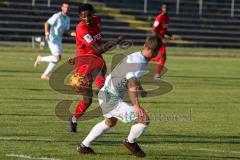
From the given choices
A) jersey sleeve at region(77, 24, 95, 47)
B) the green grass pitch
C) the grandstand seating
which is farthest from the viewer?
the grandstand seating

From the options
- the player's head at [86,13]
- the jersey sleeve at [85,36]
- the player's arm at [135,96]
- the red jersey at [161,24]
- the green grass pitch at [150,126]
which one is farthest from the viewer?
the red jersey at [161,24]

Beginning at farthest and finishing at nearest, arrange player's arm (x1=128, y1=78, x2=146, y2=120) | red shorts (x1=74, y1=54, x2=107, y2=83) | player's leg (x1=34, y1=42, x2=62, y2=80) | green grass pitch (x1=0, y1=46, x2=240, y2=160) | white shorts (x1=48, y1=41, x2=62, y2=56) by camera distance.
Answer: white shorts (x1=48, y1=41, x2=62, y2=56) → player's leg (x1=34, y1=42, x2=62, y2=80) → red shorts (x1=74, y1=54, x2=107, y2=83) → green grass pitch (x1=0, y1=46, x2=240, y2=160) → player's arm (x1=128, y1=78, x2=146, y2=120)

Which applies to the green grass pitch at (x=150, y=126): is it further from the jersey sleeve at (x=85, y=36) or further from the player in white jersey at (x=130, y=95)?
the jersey sleeve at (x=85, y=36)

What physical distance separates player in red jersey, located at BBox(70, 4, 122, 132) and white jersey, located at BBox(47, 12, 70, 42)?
31.6 feet

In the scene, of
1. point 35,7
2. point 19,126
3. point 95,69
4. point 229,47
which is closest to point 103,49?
point 95,69

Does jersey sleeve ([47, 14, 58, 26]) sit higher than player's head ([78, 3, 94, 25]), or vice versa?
player's head ([78, 3, 94, 25])

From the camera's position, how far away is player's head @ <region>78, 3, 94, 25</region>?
40.1 feet

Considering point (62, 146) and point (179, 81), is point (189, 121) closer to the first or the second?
point (62, 146)

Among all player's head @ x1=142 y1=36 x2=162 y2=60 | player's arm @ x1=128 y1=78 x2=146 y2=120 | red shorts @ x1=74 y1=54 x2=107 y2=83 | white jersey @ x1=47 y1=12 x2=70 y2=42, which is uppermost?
player's head @ x1=142 y1=36 x2=162 y2=60

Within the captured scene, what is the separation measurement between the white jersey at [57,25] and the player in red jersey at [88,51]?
31.6ft

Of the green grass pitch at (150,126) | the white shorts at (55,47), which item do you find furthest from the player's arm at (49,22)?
the green grass pitch at (150,126)

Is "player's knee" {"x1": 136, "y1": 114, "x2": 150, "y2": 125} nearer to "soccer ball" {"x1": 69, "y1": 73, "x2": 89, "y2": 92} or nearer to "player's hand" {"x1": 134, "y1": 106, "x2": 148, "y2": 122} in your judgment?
"player's hand" {"x1": 134, "y1": 106, "x2": 148, "y2": 122}

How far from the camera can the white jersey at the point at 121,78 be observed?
946cm

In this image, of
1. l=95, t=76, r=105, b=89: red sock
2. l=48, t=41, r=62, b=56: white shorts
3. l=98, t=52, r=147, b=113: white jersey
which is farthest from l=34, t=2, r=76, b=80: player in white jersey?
l=98, t=52, r=147, b=113: white jersey
